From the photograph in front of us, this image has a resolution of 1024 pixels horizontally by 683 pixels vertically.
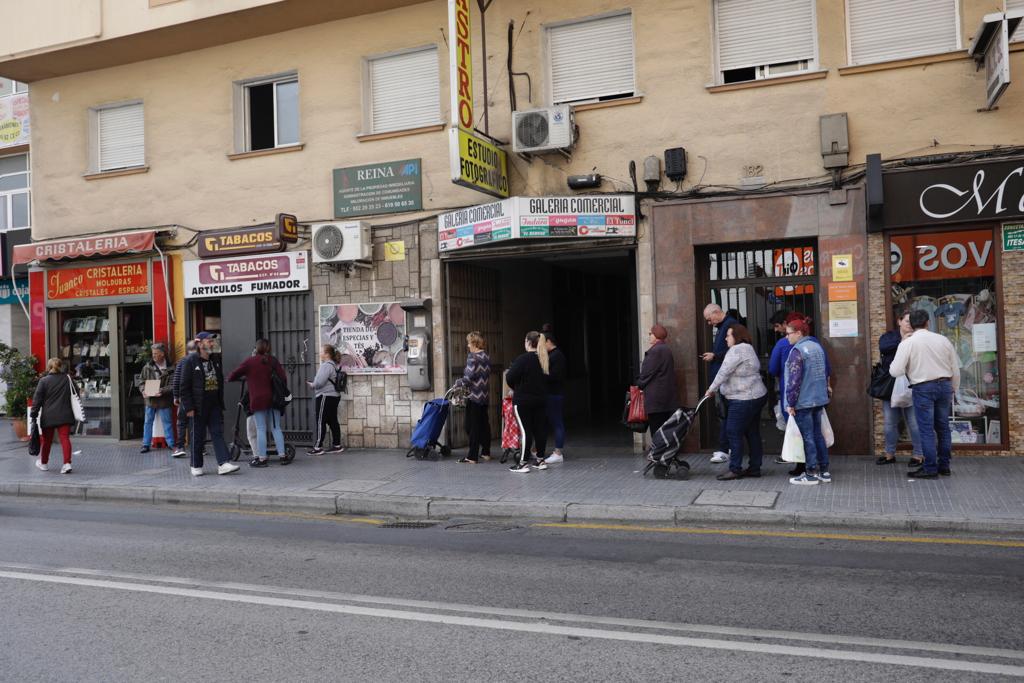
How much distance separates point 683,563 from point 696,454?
534cm

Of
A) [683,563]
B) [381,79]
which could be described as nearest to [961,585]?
[683,563]

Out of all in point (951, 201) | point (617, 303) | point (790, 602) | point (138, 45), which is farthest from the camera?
point (617, 303)

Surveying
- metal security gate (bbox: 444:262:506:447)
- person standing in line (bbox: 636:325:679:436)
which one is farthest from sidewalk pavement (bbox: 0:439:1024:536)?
metal security gate (bbox: 444:262:506:447)

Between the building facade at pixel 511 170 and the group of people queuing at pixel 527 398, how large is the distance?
4.93 feet

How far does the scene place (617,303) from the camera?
63.6 ft

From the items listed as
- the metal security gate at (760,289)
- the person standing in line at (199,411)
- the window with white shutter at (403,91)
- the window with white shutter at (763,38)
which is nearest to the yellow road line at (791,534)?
the metal security gate at (760,289)

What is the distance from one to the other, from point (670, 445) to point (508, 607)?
4.54 metres

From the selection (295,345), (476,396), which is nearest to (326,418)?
(295,345)

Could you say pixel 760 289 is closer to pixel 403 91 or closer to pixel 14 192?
pixel 403 91

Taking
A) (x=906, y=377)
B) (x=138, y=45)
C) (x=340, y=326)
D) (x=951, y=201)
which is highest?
(x=138, y=45)

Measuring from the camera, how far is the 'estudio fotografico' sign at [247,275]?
537 inches

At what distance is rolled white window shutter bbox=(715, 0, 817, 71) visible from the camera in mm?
11098

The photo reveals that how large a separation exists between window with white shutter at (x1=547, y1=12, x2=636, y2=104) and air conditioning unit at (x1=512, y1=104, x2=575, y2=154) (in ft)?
2.10

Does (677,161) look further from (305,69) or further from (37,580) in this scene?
(37,580)
